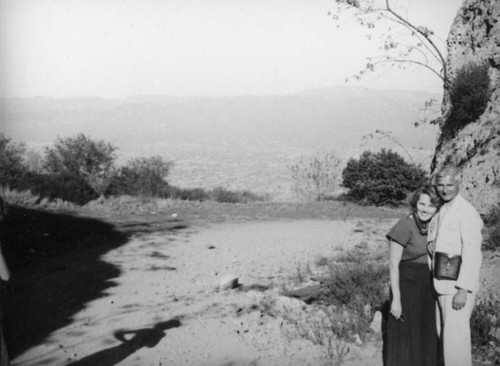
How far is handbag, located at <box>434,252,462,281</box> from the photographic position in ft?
9.75

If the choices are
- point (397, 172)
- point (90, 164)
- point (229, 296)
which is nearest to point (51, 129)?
point (90, 164)

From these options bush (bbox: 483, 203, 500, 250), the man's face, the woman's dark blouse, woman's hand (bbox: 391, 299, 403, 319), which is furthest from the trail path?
bush (bbox: 483, 203, 500, 250)

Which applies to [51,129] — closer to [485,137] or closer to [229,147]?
[229,147]

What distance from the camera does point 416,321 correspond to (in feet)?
10.9

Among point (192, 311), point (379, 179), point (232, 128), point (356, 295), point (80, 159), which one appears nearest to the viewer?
point (356, 295)

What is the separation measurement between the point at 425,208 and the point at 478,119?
18.4 ft

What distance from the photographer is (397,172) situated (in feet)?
56.0

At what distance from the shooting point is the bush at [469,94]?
770cm

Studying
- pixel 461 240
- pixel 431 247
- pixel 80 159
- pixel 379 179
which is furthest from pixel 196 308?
pixel 80 159

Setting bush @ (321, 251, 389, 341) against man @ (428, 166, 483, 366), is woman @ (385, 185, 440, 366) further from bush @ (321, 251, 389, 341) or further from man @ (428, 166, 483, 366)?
bush @ (321, 251, 389, 341)

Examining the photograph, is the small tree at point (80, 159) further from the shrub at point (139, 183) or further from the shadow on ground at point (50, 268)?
the shadow on ground at point (50, 268)

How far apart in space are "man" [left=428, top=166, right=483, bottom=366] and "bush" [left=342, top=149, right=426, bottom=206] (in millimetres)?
12901

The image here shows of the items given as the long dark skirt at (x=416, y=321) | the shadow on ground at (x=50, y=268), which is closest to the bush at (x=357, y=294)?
the long dark skirt at (x=416, y=321)

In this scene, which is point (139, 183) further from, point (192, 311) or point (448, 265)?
point (448, 265)
